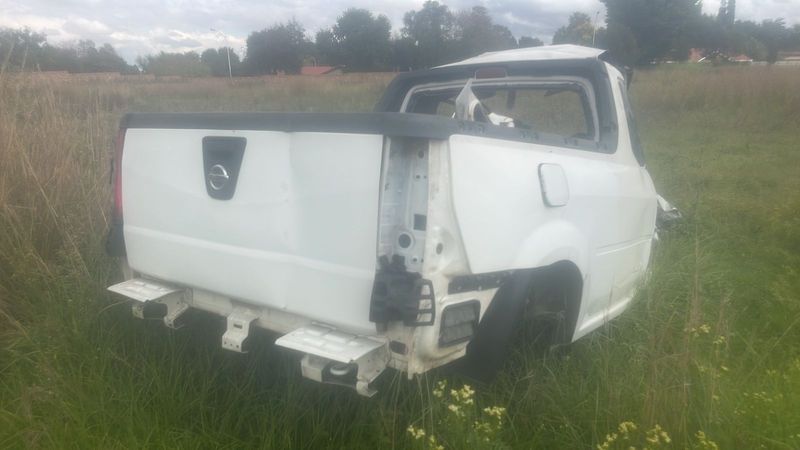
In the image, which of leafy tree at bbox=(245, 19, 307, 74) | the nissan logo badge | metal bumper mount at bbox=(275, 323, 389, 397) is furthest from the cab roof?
leafy tree at bbox=(245, 19, 307, 74)

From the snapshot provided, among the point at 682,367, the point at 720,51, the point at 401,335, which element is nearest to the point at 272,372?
the point at 401,335

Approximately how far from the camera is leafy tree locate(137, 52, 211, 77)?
32.8m

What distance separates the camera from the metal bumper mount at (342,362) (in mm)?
2111

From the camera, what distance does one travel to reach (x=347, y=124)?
215 centimetres

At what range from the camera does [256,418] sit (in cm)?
278

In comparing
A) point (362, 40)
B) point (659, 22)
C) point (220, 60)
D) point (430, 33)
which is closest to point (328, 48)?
point (362, 40)

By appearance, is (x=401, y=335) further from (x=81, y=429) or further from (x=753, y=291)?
(x=753, y=291)

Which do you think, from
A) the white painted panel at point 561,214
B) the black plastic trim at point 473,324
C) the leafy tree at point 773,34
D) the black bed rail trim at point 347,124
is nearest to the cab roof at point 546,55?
the white painted panel at point 561,214

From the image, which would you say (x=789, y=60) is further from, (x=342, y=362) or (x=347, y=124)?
(x=342, y=362)

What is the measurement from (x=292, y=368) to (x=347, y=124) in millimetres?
1509

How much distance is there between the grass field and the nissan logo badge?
999mm

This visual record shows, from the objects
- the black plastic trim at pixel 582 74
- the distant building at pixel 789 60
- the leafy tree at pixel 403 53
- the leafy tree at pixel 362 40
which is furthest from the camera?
the leafy tree at pixel 362 40

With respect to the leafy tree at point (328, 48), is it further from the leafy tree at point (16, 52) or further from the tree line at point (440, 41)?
the leafy tree at point (16, 52)

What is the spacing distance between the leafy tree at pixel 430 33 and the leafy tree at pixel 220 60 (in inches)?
811
